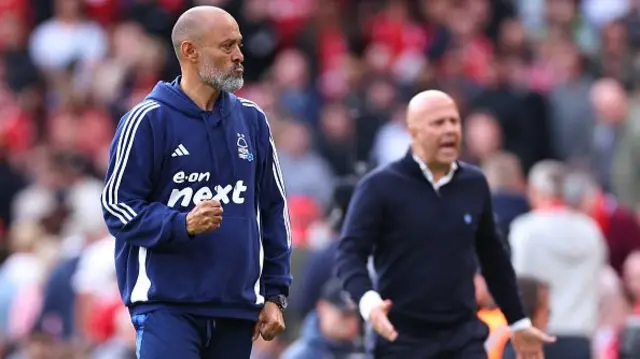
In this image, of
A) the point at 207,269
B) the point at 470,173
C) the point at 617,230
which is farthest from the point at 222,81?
the point at 617,230

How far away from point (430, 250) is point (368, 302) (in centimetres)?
47

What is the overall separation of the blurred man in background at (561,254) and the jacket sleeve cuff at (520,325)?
3.33 metres

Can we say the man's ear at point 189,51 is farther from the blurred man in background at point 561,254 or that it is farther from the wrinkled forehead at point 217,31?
the blurred man in background at point 561,254

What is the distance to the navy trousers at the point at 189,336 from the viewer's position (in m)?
7.84

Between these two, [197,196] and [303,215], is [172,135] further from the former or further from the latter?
[303,215]

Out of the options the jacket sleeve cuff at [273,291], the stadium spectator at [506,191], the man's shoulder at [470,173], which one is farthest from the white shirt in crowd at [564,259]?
the jacket sleeve cuff at [273,291]

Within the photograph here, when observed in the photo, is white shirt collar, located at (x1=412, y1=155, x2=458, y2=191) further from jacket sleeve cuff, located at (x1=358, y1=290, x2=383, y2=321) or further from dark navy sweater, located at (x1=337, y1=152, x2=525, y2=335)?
jacket sleeve cuff, located at (x1=358, y1=290, x2=383, y2=321)

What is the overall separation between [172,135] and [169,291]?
0.66 metres

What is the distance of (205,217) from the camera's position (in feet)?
25.0

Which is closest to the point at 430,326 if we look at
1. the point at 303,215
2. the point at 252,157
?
the point at 252,157

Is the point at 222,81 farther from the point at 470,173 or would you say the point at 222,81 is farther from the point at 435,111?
the point at 470,173

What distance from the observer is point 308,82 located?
20.0 metres

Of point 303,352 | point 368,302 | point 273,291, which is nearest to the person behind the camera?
point 273,291

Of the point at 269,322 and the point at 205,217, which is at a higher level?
the point at 205,217
